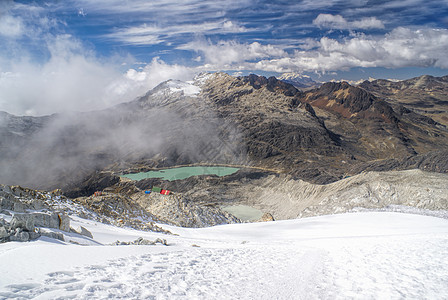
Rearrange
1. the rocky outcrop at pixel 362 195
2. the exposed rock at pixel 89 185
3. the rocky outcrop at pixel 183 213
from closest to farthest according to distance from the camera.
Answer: the rocky outcrop at pixel 362 195 → the rocky outcrop at pixel 183 213 → the exposed rock at pixel 89 185

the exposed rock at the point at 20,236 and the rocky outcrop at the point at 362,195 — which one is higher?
the exposed rock at the point at 20,236

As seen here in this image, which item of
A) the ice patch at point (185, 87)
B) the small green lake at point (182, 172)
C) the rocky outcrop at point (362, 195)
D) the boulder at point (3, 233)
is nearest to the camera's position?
the boulder at point (3, 233)

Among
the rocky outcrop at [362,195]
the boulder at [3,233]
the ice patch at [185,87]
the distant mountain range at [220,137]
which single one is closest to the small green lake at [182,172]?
the distant mountain range at [220,137]

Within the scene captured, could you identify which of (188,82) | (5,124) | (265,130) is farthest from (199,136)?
(5,124)

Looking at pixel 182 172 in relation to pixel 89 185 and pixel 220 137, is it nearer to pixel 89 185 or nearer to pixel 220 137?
pixel 220 137

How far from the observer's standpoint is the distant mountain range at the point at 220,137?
239 ft

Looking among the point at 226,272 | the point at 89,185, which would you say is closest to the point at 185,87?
the point at 89,185

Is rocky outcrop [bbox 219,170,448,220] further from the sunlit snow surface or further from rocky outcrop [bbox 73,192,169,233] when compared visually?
rocky outcrop [bbox 73,192,169,233]

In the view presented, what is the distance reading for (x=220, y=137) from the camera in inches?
3536

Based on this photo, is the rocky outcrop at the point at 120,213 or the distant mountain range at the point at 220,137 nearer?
the rocky outcrop at the point at 120,213

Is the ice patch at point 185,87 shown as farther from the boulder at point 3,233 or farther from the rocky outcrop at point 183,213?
the boulder at point 3,233

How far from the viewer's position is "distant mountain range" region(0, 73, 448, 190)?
2869 inches

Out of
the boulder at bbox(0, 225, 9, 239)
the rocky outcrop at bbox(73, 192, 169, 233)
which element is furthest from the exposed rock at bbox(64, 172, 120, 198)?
the boulder at bbox(0, 225, 9, 239)

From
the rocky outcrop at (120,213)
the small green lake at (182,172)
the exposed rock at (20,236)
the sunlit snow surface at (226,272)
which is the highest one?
the exposed rock at (20,236)
